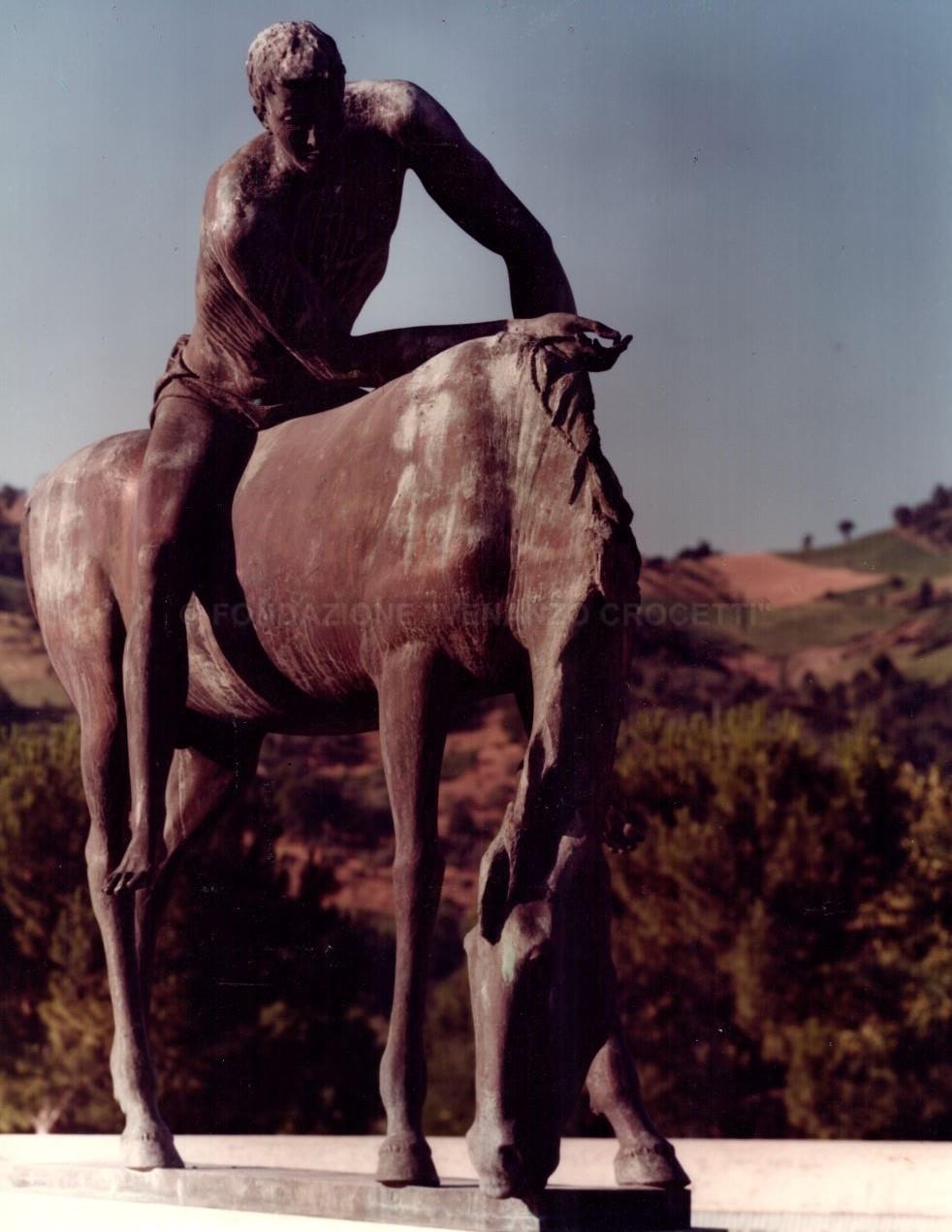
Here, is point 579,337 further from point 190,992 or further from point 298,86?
point 190,992

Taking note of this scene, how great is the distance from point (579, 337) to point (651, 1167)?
80.1 inches

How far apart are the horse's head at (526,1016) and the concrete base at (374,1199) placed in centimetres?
7

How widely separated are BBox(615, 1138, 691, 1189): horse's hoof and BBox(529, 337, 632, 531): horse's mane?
59.9 inches

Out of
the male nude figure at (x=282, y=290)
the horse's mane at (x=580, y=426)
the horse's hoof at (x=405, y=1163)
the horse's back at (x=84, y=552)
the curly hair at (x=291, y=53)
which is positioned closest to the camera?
the horse's mane at (x=580, y=426)

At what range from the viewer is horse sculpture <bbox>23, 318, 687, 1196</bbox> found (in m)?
4.79

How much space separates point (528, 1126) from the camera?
4746 millimetres

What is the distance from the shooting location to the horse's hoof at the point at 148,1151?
19.4 ft

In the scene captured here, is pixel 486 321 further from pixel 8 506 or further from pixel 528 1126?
pixel 8 506

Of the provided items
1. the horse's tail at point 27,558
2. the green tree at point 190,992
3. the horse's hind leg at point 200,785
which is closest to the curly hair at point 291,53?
the horse's tail at point 27,558

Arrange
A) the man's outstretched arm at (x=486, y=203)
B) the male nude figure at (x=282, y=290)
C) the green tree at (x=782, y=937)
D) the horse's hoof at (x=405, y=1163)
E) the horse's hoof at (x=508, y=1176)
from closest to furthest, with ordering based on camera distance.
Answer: the horse's hoof at (x=508, y=1176), the horse's hoof at (x=405, y=1163), the male nude figure at (x=282, y=290), the man's outstretched arm at (x=486, y=203), the green tree at (x=782, y=937)

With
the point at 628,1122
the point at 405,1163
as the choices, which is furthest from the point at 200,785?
the point at 628,1122

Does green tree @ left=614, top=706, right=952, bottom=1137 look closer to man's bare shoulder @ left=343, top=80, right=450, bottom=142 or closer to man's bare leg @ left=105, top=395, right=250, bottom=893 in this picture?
man's bare leg @ left=105, top=395, right=250, bottom=893

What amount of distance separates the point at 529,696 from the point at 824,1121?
1944cm

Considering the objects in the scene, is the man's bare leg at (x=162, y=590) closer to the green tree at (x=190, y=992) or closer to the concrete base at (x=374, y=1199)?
the concrete base at (x=374, y=1199)
